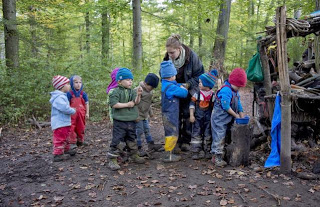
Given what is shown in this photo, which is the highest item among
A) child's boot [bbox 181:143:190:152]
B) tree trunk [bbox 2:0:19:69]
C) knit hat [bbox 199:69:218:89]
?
tree trunk [bbox 2:0:19:69]

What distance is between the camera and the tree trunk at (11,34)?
9.62m

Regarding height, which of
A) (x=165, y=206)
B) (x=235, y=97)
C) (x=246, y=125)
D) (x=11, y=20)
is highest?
(x=11, y=20)

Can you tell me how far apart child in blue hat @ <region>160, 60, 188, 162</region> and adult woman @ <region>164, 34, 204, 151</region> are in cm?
32

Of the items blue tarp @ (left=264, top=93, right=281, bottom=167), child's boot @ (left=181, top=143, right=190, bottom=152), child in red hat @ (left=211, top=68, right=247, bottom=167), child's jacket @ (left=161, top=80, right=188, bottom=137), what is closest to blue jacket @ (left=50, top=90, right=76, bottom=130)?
child's jacket @ (left=161, top=80, right=188, bottom=137)

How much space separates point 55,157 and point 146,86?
8.00 ft

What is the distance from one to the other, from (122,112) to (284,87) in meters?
2.88

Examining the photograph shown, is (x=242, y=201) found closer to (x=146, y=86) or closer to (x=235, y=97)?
(x=235, y=97)

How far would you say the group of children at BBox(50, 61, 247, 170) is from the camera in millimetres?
4883

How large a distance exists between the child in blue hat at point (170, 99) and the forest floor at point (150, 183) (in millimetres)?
516

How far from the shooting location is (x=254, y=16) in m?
21.2

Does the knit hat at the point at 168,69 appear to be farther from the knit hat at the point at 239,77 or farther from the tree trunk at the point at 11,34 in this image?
the tree trunk at the point at 11,34

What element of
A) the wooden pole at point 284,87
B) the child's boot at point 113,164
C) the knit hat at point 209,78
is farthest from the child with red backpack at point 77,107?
the wooden pole at point 284,87

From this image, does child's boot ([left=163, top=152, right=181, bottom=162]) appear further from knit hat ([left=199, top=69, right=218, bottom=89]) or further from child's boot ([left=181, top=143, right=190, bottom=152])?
knit hat ([left=199, top=69, right=218, bottom=89])

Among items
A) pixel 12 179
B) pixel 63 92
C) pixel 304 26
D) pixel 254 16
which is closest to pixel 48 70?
pixel 63 92
